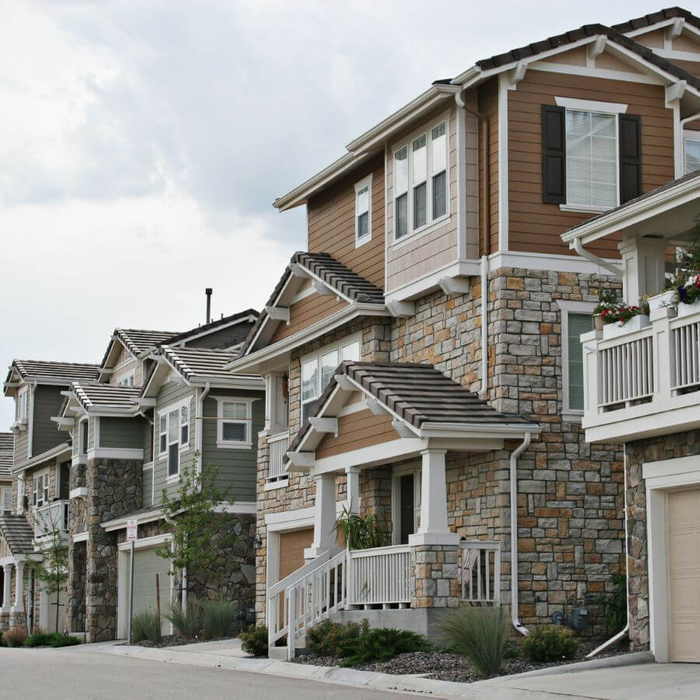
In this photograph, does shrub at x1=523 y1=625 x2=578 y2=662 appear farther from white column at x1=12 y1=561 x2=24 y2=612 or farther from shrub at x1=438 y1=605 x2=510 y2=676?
white column at x1=12 y1=561 x2=24 y2=612

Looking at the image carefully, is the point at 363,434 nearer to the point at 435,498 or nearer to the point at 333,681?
the point at 435,498

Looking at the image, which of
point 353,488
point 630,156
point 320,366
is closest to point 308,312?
point 320,366

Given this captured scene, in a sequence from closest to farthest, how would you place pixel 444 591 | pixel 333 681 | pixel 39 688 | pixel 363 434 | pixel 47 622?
pixel 39 688
pixel 333 681
pixel 444 591
pixel 363 434
pixel 47 622

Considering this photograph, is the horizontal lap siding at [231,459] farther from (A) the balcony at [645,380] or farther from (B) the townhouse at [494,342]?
(A) the balcony at [645,380]

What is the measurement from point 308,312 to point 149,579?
39.9 ft

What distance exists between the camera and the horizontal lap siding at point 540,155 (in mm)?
21984

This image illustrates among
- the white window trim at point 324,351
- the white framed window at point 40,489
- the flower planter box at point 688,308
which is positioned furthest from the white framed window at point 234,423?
the flower planter box at point 688,308

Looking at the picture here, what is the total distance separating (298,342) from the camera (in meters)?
27.6

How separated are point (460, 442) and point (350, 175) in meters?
7.97

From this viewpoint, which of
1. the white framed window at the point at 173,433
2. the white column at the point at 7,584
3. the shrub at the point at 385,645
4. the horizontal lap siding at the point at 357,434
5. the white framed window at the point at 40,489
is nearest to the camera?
the shrub at the point at 385,645

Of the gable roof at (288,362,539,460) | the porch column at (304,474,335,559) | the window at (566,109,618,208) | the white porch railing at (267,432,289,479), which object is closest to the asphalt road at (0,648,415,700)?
the porch column at (304,474,335,559)

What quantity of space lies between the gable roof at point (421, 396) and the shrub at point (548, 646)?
3.75 m

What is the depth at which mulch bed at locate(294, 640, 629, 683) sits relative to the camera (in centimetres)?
1758

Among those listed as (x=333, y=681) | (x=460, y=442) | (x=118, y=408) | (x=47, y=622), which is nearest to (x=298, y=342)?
(x=460, y=442)
